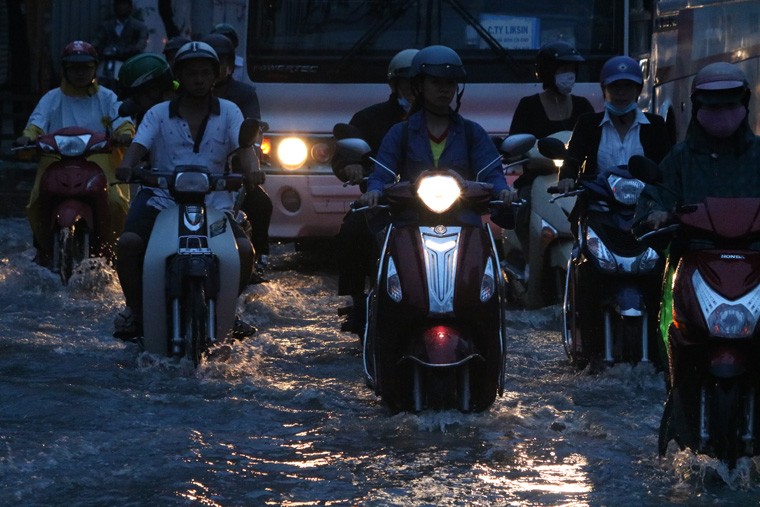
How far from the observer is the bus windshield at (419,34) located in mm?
12680

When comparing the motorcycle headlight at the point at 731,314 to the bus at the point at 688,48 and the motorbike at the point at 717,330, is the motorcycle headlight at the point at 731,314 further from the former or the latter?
the bus at the point at 688,48

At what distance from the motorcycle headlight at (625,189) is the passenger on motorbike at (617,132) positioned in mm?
395

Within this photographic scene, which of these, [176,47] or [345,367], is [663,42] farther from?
[345,367]

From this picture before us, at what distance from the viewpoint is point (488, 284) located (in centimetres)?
738

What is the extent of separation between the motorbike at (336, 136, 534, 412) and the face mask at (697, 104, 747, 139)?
1.19 meters

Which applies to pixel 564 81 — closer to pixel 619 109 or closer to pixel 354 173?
pixel 619 109

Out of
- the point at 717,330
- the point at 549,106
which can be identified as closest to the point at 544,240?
the point at 549,106

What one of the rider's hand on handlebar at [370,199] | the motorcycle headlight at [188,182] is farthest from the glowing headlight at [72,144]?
the rider's hand on handlebar at [370,199]

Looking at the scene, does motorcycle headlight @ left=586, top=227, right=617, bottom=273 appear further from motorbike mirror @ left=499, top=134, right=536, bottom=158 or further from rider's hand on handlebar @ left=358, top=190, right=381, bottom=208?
rider's hand on handlebar @ left=358, top=190, right=381, bottom=208

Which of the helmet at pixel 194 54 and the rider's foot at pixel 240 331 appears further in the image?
the rider's foot at pixel 240 331

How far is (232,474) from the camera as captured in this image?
6.44 m

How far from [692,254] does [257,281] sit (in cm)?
591

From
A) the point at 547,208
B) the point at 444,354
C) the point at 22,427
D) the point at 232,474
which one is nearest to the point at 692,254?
the point at 444,354

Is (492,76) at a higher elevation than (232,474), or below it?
higher
